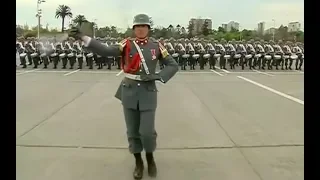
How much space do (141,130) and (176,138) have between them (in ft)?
6.88

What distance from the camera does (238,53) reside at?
82.2 ft

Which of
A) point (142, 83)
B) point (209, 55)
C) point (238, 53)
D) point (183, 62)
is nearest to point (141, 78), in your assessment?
point (142, 83)

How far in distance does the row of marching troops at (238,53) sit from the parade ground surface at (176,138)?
13015 mm

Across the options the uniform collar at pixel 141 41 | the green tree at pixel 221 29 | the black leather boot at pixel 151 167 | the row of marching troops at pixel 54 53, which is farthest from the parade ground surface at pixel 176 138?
the green tree at pixel 221 29

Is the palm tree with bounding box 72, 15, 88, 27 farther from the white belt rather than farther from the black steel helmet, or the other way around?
the white belt

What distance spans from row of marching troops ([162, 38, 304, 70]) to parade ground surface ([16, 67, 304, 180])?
13015 millimetres

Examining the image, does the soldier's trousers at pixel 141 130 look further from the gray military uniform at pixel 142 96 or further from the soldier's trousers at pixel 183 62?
the soldier's trousers at pixel 183 62

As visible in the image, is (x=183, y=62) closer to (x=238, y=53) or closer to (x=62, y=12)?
(x=238, y=53)

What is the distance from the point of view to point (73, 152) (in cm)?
575

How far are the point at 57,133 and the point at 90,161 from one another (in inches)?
68.0

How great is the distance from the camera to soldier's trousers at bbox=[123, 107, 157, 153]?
4.56 meters

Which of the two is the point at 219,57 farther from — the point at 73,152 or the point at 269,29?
the point at 73,152

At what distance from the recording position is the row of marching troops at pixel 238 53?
24.5 metres

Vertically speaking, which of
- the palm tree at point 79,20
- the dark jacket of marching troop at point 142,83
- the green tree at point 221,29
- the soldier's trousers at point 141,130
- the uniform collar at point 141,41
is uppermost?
the green tree at point 221,29
